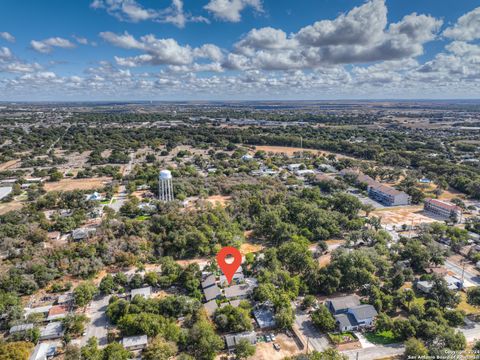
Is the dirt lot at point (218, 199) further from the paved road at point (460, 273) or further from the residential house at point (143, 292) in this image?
the paved road at point (460, 273)

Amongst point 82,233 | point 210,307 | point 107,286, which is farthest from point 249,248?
point 82,233

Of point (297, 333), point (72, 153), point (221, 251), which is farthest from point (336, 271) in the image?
point (72, 153)

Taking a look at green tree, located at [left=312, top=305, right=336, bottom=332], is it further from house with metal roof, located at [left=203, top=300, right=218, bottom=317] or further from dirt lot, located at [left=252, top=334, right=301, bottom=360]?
house with metal roof, located at [left=203, top=300, right=218, bottom=317]

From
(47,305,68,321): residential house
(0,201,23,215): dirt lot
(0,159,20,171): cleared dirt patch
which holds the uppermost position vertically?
(0,159,20,171): cleared dirt patch

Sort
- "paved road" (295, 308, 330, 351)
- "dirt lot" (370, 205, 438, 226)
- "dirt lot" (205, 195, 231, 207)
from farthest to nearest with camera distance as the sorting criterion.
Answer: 1. "dirt lot" (205, 195, 231, 207)
2. "dirt lot" (370, 205, 438, 226)
3. "paved road" (295, 308, 330, 351)

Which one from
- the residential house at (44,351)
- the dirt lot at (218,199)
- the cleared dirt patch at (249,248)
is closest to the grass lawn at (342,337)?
the cleared dirt patch at (249,248)

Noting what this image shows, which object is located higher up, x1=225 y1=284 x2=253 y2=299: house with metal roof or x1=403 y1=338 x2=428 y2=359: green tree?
x1=403 y1=338 x2=428 y2=359: green tree

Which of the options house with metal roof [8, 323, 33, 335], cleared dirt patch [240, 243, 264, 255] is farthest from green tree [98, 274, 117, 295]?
cleared dirt patch [240, 243, 264, 255]

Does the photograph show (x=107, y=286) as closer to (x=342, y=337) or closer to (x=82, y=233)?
(x=82, y=233)
